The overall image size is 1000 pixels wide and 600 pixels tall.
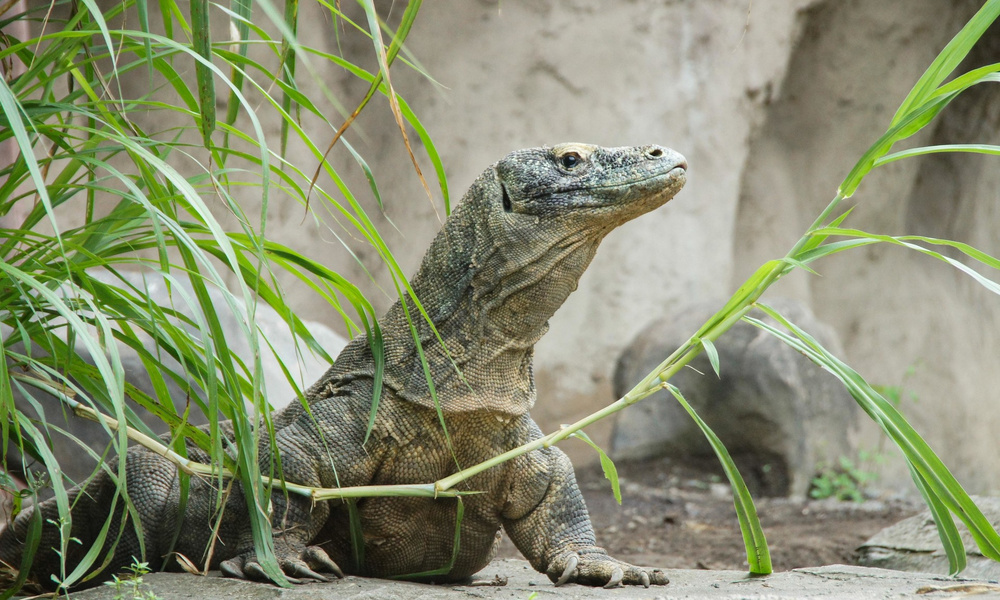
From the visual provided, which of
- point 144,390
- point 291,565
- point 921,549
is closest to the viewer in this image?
point 291,565

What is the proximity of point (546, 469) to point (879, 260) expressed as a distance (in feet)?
31.9

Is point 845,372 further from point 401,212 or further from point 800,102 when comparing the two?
point 800,102

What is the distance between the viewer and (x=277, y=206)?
871 centimetres

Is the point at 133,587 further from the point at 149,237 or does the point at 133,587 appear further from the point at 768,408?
the point at 768,408

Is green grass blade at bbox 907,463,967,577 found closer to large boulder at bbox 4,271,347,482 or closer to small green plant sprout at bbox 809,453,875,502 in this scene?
large boulder at bbox 4,271,347,482

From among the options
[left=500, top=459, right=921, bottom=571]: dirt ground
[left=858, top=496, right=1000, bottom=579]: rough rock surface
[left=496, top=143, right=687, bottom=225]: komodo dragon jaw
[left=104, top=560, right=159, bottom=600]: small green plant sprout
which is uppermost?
[left=496, top=143, right=687, bottom=225]: komodo dragon jaw

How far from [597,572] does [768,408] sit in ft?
17.0

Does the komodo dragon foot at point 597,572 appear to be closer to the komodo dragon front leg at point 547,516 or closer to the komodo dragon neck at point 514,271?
the komodo dragon front leg at point 547,516

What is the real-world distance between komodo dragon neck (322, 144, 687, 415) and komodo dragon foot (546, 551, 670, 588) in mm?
548

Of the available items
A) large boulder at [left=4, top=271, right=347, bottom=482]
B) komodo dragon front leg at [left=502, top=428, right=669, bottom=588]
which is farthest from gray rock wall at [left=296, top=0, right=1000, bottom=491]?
komodo dragon front leg at [left=502, top=428, right=669, bottom=588]

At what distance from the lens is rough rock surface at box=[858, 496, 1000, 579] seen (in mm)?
3930

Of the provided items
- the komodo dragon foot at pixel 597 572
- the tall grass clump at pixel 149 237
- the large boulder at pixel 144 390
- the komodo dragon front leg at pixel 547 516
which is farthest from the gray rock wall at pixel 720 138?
the tall grass clump at pixel 149 237

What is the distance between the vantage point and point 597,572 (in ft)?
10.2

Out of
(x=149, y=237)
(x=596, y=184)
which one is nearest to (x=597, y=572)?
(x=596, y=184)
